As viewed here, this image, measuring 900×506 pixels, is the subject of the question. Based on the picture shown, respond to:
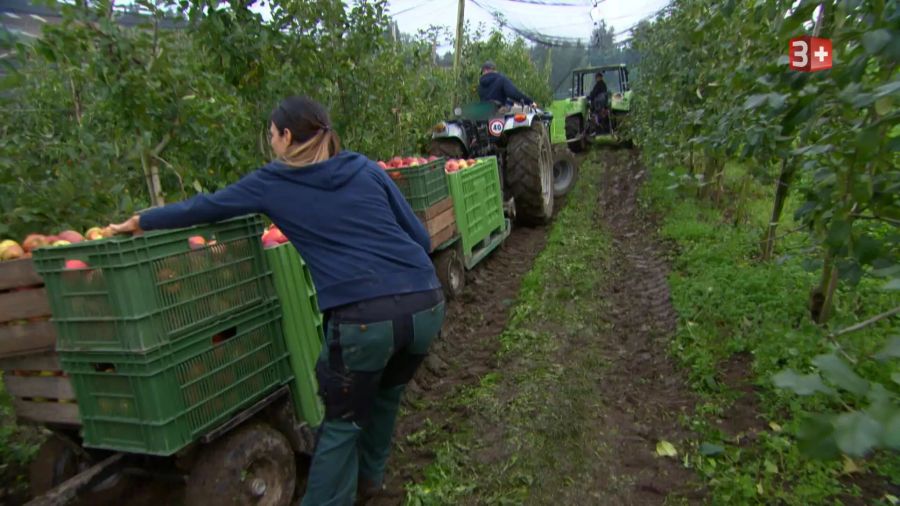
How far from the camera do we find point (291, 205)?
2.34 meters

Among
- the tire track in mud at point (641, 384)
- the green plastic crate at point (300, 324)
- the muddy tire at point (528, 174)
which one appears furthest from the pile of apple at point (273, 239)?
the muddy tire at point (528, 174)

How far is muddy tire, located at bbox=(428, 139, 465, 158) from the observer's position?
781 cm

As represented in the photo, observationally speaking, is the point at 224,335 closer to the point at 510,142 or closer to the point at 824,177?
the point at 824,177

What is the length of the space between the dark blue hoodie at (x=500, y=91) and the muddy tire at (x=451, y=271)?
138 inches

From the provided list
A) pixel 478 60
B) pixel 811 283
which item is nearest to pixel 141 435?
pixel 811 283

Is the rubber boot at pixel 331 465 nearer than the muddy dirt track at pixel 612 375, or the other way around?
the rubber boot at pixel 331 465

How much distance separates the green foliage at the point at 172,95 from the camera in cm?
320

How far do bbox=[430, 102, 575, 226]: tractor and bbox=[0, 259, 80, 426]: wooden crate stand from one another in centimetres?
560

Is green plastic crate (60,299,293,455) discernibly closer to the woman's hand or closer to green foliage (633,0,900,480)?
the woman's hand

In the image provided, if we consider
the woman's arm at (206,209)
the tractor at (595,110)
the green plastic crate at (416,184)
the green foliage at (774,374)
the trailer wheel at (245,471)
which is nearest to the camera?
the green foliage at (774,374)

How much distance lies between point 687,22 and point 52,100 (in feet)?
21.3

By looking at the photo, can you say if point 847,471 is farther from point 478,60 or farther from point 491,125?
point 478,60

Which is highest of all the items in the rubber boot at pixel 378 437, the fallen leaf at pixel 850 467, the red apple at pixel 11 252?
the red apple at pixel 11 252

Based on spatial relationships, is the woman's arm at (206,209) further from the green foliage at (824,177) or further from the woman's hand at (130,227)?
the green foliage at (824,177)
